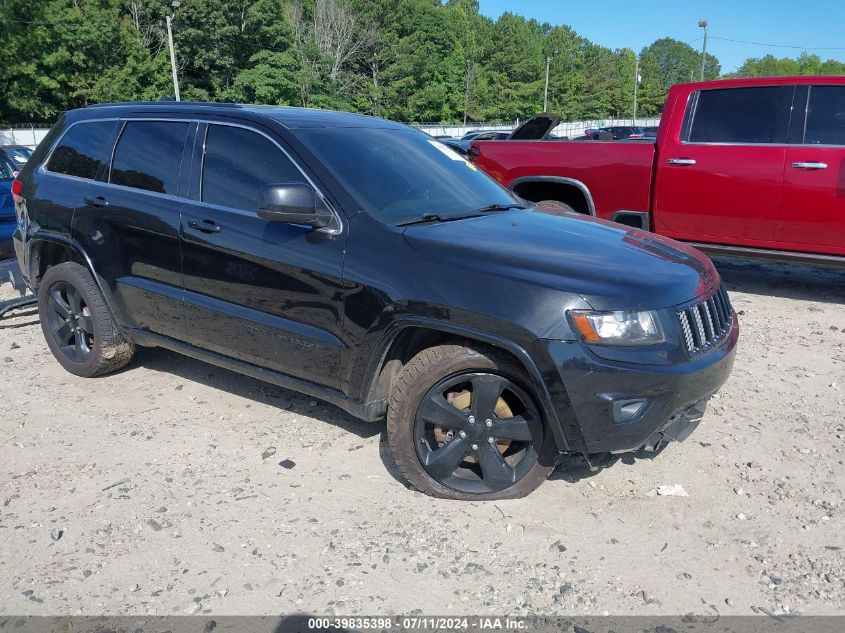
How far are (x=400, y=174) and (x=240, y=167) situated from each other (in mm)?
878

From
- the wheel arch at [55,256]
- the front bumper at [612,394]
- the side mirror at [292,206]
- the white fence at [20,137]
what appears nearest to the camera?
the front bumper at [612,394]

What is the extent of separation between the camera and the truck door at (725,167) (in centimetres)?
641

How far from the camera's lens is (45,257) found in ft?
16.8

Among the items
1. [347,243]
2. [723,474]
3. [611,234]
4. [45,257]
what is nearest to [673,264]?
[611,234]

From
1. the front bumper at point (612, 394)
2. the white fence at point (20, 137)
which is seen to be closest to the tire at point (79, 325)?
the front bumper at point (612, 394)

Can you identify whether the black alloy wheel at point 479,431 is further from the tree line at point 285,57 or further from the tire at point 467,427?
the tree line at point 285,57

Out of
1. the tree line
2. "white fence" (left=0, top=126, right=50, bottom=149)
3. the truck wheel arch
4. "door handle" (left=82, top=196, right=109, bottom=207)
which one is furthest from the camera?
the tree line

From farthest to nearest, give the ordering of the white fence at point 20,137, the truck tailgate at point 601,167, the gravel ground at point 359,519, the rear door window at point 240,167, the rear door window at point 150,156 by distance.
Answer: the white fence at point 20,137
the truck tailgate at point 601,167
the rear door window at point 150,156
the rear door window at point 240,167
the gravel ground at point 359,519

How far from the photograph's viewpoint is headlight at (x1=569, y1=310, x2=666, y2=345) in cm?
293

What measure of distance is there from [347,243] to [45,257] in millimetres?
2880

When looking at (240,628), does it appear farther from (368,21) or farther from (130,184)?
(368,21)

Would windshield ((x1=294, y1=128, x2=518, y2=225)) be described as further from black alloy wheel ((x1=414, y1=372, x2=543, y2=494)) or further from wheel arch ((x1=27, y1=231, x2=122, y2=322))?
wheel arch ((x1=27, y1=231, x2=122, y2=322))

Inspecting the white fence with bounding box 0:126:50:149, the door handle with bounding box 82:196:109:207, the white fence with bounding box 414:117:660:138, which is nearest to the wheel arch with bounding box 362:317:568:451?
the door handle with bounding box 82:196:109:207

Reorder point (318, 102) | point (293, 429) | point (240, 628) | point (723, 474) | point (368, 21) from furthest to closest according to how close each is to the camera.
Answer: point (368, 21) → point (318, 102) → point (293, 429) → point (723, 474) → point (240, 628)
